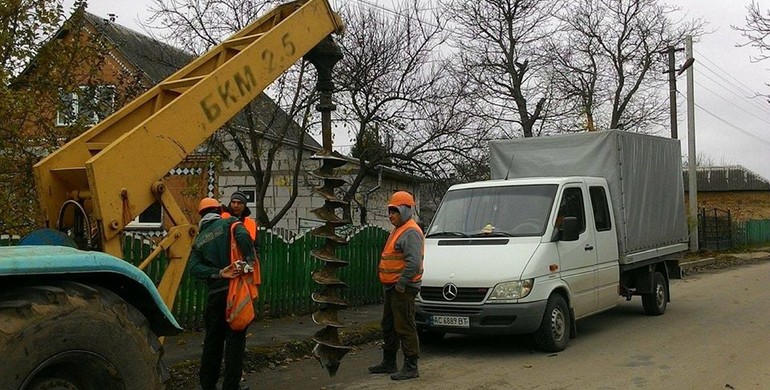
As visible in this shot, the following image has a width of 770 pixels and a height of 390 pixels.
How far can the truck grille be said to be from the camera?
27.6 feet

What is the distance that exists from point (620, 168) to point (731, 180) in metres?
53.5

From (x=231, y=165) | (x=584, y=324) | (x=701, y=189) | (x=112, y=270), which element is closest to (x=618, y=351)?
(x=584, y=324)

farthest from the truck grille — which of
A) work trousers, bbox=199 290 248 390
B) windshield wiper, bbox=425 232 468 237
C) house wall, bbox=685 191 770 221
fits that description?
house wall, bbox=685 191 770 221

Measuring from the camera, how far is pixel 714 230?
3494 centimetres

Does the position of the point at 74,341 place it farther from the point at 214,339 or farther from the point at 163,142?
the point at 214,339

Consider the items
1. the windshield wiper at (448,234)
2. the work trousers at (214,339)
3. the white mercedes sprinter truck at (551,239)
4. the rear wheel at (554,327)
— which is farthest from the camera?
the windshield wiper at (448,234)

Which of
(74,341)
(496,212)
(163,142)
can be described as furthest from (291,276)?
(74,341)

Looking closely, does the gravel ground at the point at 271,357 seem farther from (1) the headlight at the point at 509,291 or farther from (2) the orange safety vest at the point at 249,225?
(1) the headlight at the point at 509,291

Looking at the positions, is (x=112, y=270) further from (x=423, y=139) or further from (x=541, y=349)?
(x=423, y=139)

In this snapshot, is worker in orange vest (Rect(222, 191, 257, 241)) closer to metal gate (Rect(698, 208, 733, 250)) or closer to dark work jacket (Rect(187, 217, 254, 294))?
dark work jacket (Rect(187, 217, 254, 294))

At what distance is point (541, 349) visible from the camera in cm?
870

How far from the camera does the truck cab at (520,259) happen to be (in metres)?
8.38

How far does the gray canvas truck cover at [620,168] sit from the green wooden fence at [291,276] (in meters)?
3.27

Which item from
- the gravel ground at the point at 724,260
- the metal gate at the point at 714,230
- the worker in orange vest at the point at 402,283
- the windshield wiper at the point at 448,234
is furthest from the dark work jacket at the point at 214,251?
the metal gate at the point at 714,230
